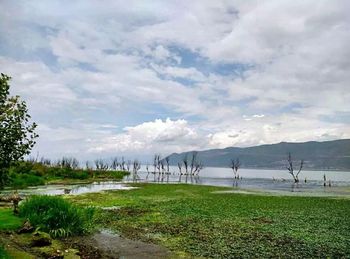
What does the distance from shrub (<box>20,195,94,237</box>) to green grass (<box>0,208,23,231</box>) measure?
0.47 m

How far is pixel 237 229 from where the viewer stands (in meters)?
20.8

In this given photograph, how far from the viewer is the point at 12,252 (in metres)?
13.3

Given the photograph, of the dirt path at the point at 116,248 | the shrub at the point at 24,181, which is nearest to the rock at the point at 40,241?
the dirt path at the point at 116,248

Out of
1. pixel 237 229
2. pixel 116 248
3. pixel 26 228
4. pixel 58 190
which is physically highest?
pixel 58 190

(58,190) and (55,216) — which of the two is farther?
(58,190)

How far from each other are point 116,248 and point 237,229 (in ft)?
23.5

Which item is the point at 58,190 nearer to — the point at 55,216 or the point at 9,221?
the point at 9,221

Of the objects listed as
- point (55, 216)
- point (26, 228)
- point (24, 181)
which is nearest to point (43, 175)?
point (24, 181)

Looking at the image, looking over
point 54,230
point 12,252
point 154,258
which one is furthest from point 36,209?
point 154,258

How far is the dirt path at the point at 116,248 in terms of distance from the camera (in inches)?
603

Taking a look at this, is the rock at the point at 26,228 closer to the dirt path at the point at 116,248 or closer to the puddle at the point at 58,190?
the dirt path at the point at 116,248

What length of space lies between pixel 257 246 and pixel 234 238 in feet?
5.92

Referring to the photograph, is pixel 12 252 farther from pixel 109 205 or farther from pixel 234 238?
pixel 109 205

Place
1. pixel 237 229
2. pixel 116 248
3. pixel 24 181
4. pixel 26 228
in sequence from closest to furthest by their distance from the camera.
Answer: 1. pixel 116 248
2. pixel 26 228
3. pixel 237 229
4. pixel 24 181
